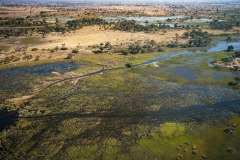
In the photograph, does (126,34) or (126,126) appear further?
(126,34)

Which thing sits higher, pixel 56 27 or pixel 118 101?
pixel 56 27

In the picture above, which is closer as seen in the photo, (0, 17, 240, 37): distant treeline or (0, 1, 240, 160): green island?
(0, 1, 240, 160): green island

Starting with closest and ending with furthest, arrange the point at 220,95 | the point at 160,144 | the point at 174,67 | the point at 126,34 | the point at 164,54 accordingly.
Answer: the point at 160,144
the point at 220,95
the point at 174,67
the point at 164,54
the point at 126,34

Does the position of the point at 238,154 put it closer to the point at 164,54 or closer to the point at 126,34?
the point at 164,54

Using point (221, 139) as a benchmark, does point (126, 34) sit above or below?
above

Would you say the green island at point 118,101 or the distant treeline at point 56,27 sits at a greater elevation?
the distant treeline at point 56,27

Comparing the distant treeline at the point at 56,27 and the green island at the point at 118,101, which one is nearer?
the green island at the point at 118,101

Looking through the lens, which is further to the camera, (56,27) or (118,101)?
(56,27)

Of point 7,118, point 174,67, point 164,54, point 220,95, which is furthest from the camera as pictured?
point 164,54

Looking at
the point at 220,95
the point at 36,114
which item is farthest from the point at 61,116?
the point at 220,95

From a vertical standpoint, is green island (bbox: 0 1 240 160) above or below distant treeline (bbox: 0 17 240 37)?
below
